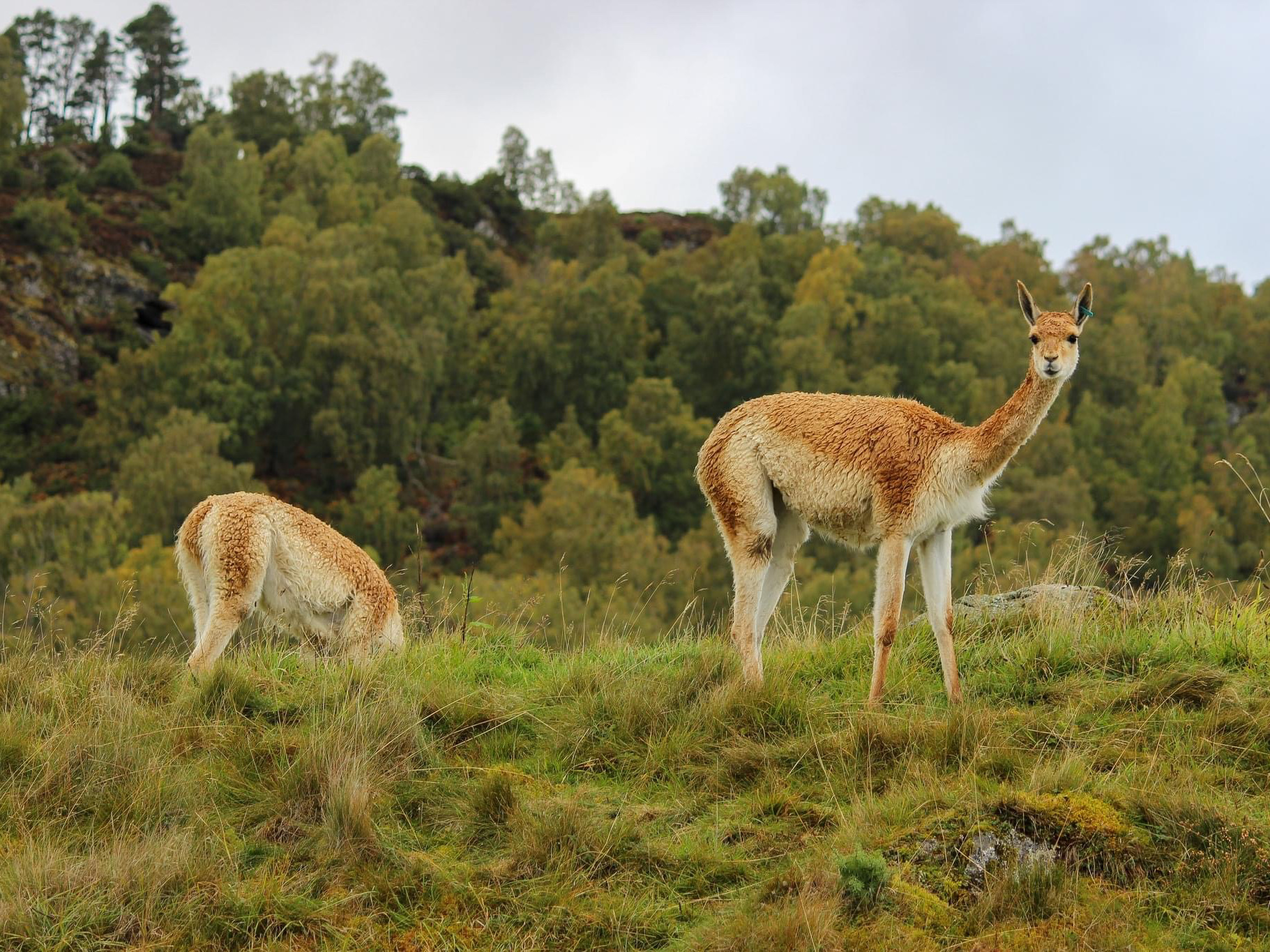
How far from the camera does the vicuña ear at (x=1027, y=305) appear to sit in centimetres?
888

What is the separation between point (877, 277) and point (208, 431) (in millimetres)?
72249

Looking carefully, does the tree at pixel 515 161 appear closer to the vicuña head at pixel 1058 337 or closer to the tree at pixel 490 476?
the tree at pixel 490 476

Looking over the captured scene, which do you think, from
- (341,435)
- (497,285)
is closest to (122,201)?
(497,285)

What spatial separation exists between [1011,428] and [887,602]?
4.59 ft

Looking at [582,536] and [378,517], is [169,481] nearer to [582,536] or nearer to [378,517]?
[378,517]

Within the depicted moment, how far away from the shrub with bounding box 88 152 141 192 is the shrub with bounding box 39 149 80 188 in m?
1.75

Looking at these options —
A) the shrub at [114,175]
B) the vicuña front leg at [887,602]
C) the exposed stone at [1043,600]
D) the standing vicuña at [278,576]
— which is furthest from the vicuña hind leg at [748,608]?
the shrub at [114,175]

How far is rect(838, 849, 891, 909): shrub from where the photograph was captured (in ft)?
19.9

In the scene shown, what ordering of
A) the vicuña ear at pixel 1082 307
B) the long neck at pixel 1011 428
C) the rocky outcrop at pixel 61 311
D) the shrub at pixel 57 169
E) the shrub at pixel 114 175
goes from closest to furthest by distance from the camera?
the vicuña ear at pixel 1082 307 < the long neck at pixel 1011 428 < the rocky outcrop at pixel 61 311 < the shrub at pixel 57 169 < the shrub at pixel 114 175

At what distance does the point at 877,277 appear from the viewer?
431 ft

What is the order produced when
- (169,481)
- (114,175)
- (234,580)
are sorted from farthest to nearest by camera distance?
(114,175), (169,481), (234,580)

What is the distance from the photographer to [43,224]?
10825cm

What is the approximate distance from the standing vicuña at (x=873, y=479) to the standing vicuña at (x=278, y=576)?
2961mm

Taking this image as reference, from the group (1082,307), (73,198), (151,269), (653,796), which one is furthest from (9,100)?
(653,796)
